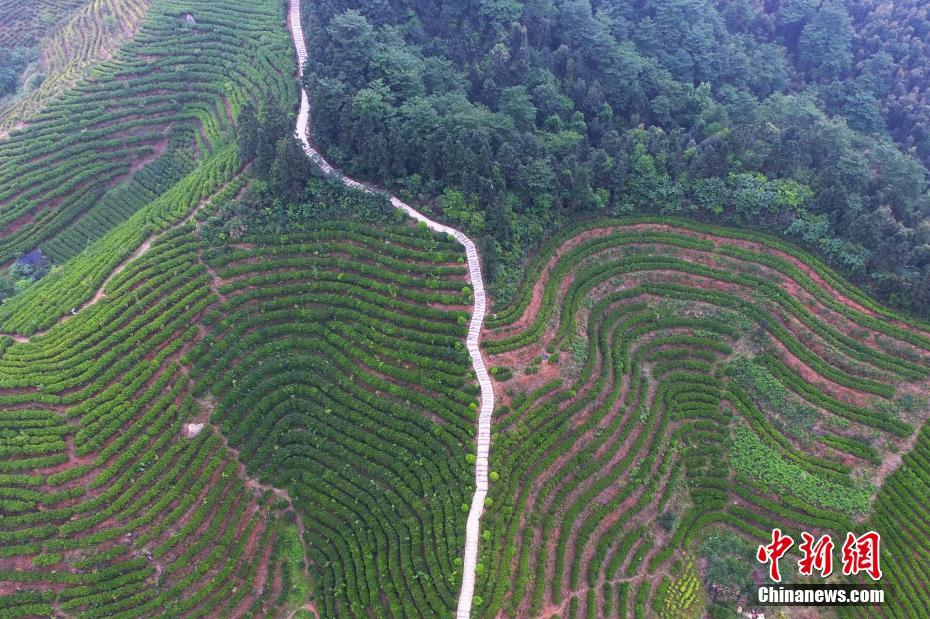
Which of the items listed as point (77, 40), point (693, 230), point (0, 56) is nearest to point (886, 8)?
point (693, 230)

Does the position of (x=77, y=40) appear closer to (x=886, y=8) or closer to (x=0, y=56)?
(x=0, y=56)

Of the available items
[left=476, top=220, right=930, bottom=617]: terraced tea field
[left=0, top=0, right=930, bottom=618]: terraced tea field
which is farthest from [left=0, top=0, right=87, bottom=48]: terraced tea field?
[left=476, top=220, right=930, bottom=617]: terraced tea field

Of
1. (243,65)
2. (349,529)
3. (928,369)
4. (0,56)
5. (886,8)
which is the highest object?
(886,8)

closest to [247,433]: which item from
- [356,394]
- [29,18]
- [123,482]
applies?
[123,482]

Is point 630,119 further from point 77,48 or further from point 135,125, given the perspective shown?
point 77,48

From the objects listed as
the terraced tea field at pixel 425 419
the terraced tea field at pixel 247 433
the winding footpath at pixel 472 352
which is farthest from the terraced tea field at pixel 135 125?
the terraced tea field at pixel 247 433

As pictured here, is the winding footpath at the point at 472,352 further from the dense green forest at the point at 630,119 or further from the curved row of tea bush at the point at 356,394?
the dense green forest at the point at 630,119
